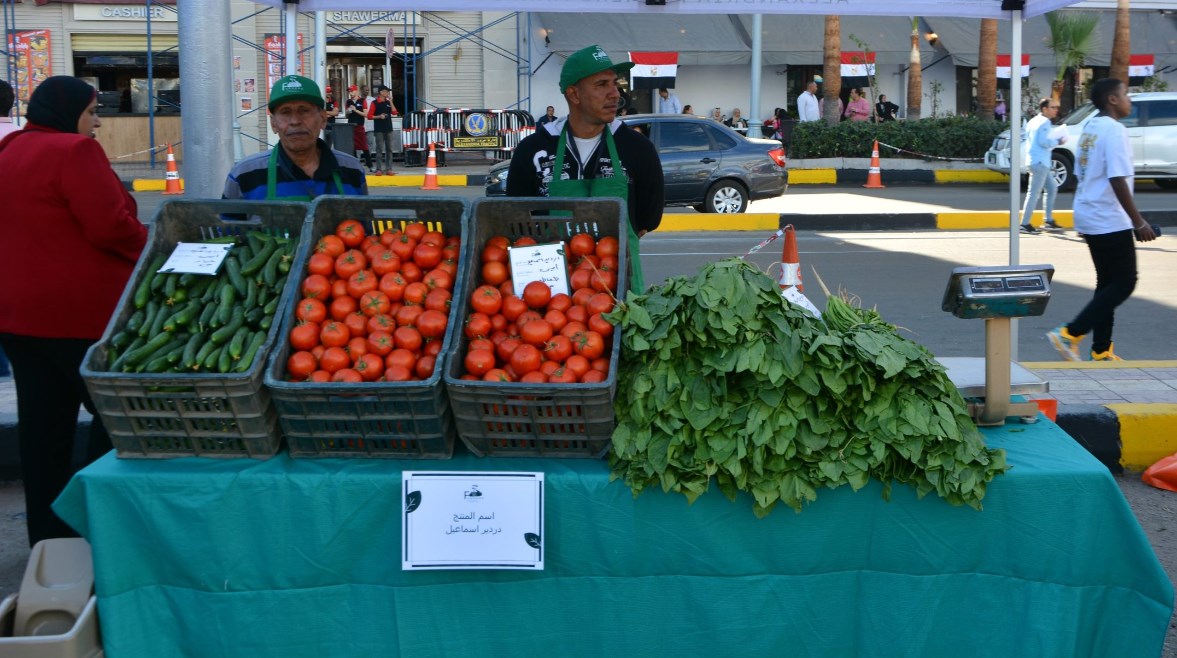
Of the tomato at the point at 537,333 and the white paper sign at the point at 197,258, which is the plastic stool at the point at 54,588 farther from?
the tomato at the point at 537,333

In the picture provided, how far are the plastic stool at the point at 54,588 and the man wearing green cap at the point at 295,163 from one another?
5.04 feet

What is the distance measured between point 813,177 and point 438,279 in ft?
65.4

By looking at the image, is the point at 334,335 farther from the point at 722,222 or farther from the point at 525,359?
the point at 722,222

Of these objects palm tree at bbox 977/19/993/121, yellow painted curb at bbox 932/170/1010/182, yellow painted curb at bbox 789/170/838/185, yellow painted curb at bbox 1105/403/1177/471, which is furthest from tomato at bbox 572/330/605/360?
palm tree at bbox 977/19/993/121

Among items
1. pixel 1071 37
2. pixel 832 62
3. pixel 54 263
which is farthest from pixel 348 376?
pixel 1071 37

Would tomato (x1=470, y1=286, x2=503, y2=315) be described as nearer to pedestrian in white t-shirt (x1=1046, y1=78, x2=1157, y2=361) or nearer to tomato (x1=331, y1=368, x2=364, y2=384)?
tomato (x1=331, y1=368, x2=364, y2=384)

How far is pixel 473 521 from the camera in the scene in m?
3.17

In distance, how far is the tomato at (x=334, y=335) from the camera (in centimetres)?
334

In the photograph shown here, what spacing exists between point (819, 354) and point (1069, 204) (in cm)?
1675

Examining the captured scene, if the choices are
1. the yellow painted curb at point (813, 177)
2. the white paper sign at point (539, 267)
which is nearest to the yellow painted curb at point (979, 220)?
the yellow painted curb at point (813, 177)

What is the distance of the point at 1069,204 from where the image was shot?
59.5 feet

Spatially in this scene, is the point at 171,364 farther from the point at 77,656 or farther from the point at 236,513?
the point at 77,656

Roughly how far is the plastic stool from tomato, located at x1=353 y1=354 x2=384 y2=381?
40.1 inches

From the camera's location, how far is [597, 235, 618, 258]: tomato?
3.69 metres
